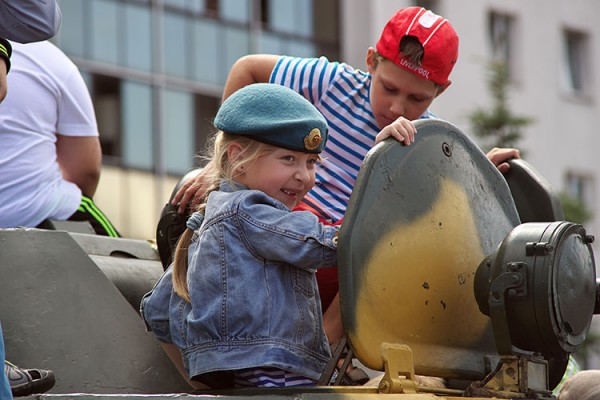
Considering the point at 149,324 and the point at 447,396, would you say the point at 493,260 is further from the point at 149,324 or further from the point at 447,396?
the point at 149,324

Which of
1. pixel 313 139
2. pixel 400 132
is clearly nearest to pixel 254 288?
pixel 313 139

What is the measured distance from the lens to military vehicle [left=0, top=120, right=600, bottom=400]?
14.5ft

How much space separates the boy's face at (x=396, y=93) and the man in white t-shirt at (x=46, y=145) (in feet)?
3.93

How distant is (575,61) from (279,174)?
105 ft

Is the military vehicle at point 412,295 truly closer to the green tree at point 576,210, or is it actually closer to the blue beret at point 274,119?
the blue beret at point 274,119

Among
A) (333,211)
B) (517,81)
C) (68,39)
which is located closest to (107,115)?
(68,39)

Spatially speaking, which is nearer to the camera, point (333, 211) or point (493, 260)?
point (493, 260)

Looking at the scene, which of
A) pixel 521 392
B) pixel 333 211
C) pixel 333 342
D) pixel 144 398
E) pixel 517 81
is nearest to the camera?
pixel 144 398

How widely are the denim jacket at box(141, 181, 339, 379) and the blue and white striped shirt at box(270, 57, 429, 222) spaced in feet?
3.03

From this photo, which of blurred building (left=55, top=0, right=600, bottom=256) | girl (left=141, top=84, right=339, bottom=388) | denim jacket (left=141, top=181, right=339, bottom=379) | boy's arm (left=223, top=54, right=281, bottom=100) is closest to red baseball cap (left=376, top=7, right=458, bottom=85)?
boy's arm (left=223, top=54, right=281, bottom=100)

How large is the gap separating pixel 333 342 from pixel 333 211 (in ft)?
1.96

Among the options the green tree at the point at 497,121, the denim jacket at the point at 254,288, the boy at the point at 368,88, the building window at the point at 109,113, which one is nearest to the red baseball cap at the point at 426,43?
the boy at the point at 368,88

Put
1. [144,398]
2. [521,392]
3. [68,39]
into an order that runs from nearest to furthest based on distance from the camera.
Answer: [144,398], [521,392], [68,39]

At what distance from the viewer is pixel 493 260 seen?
15.0ft
